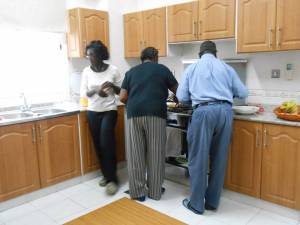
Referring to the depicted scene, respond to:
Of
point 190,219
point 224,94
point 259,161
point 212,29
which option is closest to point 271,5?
point 212,29

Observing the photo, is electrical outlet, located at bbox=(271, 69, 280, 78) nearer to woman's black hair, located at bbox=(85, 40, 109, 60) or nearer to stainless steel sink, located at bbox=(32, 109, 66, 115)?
woman's black hair, located at bbox=(85, 40, 109, 60)

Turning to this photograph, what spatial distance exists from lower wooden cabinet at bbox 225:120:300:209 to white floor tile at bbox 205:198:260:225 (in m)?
0.13

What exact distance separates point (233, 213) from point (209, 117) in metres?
0.88

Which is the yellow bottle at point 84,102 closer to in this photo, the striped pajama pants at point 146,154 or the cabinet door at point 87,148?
the cabinet door at point 87,148

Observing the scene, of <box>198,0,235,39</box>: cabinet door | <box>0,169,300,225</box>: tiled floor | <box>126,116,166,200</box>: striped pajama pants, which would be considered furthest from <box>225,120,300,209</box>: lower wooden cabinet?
<box>198,0,235,39</box>: cabinet door

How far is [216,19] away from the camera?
9.09 feet

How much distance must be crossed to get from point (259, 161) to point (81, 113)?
1.82 m

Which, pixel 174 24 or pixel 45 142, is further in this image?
pixel 174 24

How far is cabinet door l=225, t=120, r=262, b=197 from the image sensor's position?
2.39m

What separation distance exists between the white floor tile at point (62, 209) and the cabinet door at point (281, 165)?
1.66m

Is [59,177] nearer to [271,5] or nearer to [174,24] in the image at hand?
[174,24]

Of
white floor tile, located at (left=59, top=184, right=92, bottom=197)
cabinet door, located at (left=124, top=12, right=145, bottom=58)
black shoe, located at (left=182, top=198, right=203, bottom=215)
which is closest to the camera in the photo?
black shoe, located at (left=182, top=198, right=203, bottom=215)

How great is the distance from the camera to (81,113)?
3.02 meters

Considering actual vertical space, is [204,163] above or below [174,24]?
below
